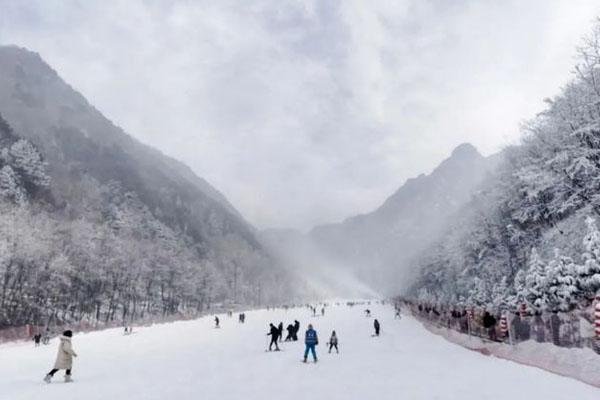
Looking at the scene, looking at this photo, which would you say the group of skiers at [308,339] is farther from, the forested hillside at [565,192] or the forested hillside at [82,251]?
the forested hillside at [82,251]

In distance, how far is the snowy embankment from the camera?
16.2m

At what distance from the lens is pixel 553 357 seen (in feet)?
63.7

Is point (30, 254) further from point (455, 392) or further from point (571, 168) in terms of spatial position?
point (455, 392)

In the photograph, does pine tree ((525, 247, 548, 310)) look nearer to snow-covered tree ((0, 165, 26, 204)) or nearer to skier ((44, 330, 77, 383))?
skier ((44, 330, 77, 383))

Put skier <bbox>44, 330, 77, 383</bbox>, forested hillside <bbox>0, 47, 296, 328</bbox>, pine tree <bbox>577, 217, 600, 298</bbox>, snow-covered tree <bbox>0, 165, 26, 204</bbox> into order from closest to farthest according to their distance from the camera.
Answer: skier <bbox>44, 330, 77, 383</bbox>
pine tree <bbox>577, 217, 600, 298</bbox>
forested hillside <bbox>0, 47, 296, 328</bbox>
snow-covered tree <bbox>0, 165, 26, 204</bbox>

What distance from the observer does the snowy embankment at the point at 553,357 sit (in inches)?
637

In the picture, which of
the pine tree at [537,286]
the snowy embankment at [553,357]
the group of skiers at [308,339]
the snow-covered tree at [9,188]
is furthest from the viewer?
the snow-covered tree at [9,188]

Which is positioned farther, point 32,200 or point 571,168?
point 32,200

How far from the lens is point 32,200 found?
111438 mm

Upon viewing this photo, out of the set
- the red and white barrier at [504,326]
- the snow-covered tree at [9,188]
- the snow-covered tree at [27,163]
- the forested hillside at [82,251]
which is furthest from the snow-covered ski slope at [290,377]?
the snow-covered tree at [27,163]

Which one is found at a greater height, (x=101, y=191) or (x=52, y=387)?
(x=101, y=191)

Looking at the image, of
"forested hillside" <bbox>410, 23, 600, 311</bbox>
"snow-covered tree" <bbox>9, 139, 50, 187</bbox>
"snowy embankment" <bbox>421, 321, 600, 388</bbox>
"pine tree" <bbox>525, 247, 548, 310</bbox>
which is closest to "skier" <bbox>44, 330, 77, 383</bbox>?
"snowy embankment" <bbox>421, 321, 600, 388</bbox>

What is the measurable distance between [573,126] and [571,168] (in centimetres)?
327

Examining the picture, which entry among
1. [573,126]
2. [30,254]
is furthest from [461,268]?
[30,254]
